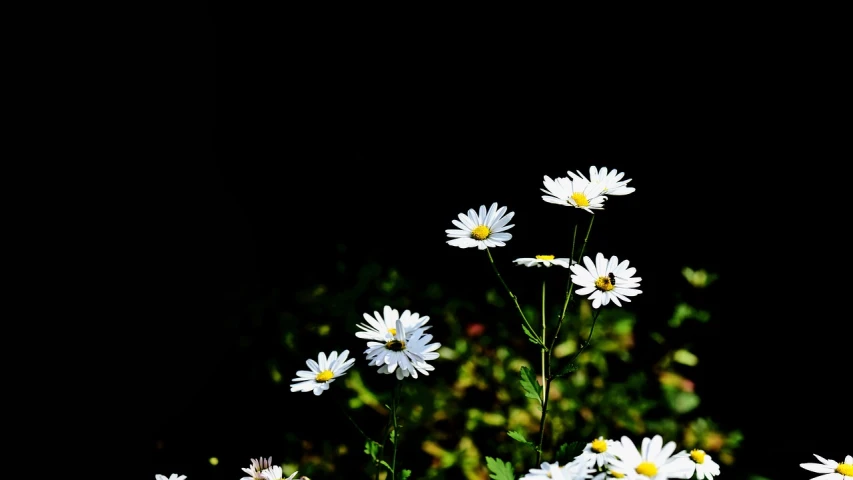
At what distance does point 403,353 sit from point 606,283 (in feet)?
1.19

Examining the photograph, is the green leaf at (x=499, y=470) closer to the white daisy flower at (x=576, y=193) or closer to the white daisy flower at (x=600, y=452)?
the white daisy flower at (x=600, y=452)

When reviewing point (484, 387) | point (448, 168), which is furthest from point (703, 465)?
point (448, 168)

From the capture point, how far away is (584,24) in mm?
2766

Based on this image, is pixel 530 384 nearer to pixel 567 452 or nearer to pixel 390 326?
pixel 567 452

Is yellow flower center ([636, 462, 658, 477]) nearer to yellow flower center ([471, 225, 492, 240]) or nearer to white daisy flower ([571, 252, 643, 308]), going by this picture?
white daisy flower ([571, 252, 643, 308])

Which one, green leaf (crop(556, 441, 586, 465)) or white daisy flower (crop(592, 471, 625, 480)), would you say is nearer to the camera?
white daisy flower (crop(592, 471, 625, 480))

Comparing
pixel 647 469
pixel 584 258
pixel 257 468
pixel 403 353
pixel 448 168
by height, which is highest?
pixel 448 168

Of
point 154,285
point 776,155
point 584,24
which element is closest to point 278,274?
point 154,285

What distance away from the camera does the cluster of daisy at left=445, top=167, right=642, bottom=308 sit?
1056 mm

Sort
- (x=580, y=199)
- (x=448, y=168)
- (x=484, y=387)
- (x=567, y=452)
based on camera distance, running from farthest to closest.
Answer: (x=448, y=168), (x=484, y=387), (x=580, y=199), (x=567, y=452)

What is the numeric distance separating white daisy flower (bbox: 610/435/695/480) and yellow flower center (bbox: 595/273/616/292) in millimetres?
307

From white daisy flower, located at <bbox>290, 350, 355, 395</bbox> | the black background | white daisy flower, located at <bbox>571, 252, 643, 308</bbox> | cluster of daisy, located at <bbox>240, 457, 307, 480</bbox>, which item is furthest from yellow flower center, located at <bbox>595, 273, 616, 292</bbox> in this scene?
the black background

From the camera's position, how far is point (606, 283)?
107cm

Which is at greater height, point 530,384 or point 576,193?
point 576,193
